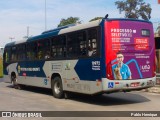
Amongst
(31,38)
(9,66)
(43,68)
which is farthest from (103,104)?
(9,66)

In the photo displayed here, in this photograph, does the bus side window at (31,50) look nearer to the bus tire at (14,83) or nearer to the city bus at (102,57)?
the city bus at (102,57)

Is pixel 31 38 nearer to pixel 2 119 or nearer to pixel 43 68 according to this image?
pixel 43 68

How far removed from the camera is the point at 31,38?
1786cm

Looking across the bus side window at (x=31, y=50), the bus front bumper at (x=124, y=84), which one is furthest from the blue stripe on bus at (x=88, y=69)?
the bus side window at (x=31, y=50)

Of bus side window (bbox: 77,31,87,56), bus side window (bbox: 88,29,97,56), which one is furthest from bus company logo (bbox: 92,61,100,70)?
bus side window (bbox: 77,31,87,56)

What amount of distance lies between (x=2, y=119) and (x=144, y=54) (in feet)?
19.2

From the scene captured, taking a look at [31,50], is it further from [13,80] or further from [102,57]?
[102,57]

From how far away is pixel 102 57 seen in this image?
468 inches

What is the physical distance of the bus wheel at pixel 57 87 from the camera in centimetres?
1477

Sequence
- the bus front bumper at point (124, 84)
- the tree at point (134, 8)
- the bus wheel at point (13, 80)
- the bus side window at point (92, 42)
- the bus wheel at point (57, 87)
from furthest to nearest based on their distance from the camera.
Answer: the tree at point (134, 8) < the bus wheel at point (13, 80) < the bus wheel at point (57, 87) < the bus side window at point (92, 42) < the bus front bumper at point (124, 84)

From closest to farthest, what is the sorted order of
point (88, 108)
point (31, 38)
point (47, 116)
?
1. point (47, 116)
2. point (88, 108)
3. point (31, 38)

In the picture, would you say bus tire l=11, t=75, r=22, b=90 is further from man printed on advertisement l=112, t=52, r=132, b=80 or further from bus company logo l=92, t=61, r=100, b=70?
man printed on advertisement l=112, t=52, r=132, b=80

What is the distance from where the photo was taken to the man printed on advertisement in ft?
39.3

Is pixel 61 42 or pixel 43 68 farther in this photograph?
pixel 43 68
